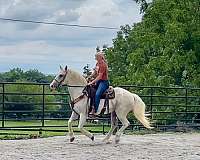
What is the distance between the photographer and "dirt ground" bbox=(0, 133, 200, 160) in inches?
424

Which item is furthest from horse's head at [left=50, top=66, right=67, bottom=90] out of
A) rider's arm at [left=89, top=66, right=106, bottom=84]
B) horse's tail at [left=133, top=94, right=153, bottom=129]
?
horse's tail at [left=133, top=94, right=153, bottom=129]

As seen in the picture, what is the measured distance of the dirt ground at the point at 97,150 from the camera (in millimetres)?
10758

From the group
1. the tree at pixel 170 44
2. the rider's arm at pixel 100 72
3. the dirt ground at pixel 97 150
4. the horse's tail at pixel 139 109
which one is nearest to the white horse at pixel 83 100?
the horse's tail at pixel 139 109

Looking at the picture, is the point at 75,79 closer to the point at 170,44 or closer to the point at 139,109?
the point at 139,109

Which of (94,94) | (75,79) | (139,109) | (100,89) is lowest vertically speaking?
(139,109)

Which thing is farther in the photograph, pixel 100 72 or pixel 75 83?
pixel 75 83

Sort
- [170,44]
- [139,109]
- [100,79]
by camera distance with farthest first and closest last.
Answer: [170,44] → [139,109] → [100,79]

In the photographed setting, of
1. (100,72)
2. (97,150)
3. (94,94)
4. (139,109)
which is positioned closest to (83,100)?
(94,94)

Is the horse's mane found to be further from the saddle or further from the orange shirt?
the orange shirt

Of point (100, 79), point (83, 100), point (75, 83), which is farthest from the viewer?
point (75, 83)

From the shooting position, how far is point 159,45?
3123cm

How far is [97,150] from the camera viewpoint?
11.8 m

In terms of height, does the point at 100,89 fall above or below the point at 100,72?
below

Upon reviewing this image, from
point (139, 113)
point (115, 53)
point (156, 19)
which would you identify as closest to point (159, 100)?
point (156, 19)
